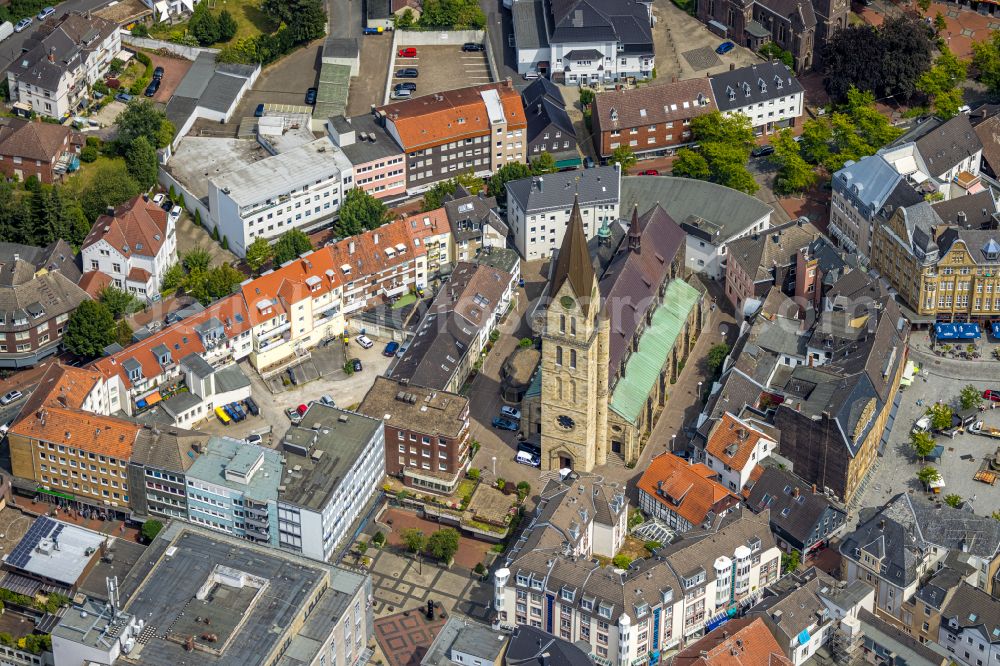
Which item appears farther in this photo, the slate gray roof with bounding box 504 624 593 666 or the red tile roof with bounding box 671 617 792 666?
the red tile roof with bounding box 671 617 792 666

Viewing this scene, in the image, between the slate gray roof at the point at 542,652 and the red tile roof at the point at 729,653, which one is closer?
the slate gray roof at the point at 542,652

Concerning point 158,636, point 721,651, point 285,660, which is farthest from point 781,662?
point 158,636

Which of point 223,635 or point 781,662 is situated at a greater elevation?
point 223,635

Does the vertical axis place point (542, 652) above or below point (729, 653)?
above

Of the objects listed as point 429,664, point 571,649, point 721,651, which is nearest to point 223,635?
point 429,664

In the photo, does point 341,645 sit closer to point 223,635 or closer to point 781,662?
point 223,635

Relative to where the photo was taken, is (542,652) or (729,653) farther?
(729,653)

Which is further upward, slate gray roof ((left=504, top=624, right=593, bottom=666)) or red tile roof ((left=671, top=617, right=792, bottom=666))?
slate gray roof ((left=504, top=624, right=593, bottom=666))
